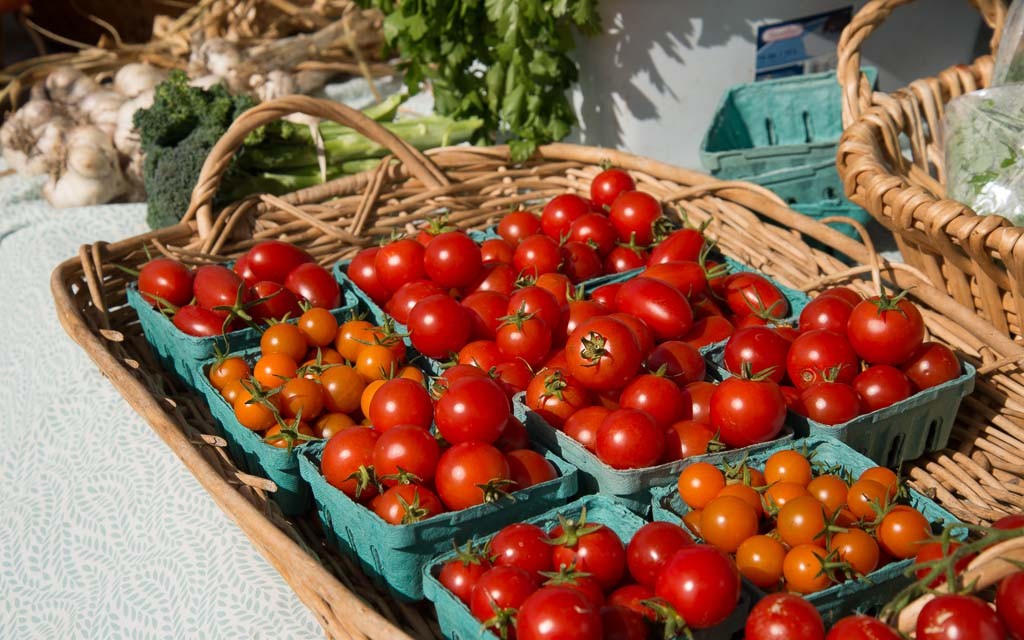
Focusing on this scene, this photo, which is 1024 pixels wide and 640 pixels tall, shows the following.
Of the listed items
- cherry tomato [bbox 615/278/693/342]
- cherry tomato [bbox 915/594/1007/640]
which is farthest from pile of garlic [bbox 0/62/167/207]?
cherry tomato [bbox 915/594/1007/640]

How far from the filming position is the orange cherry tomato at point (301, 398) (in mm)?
1414

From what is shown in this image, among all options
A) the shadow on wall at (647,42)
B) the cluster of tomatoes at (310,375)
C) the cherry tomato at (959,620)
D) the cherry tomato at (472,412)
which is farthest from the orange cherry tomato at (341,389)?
the shadow on wall at (647,42)

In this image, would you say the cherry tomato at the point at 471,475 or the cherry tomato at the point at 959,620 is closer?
the cherry tomato at the point at 959,620

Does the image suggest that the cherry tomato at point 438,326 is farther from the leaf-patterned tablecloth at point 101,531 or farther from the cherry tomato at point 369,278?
the leaf-patterned tablecloth at point 101,531

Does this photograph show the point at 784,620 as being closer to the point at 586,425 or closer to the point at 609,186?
the point at 586,425

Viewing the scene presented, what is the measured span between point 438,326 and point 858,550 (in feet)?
2.27

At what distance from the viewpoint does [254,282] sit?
180 cm

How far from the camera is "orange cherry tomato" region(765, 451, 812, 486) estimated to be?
3.94ft

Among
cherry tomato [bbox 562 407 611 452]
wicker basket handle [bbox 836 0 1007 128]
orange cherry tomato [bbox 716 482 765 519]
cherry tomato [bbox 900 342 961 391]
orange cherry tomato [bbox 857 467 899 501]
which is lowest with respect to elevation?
cherry tomato [bbox 562 407 611 452]

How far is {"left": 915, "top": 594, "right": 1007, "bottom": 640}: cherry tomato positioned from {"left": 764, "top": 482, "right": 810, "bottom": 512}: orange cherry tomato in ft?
0.90

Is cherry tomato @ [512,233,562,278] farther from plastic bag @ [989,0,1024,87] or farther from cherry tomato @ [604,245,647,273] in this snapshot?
plastic bag @ [989,0,1024,87]

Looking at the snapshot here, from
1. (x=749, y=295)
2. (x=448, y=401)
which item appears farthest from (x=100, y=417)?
(x=749, y=295)

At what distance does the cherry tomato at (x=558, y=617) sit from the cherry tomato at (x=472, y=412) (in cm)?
31

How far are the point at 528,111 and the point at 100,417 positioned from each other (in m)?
1.18
